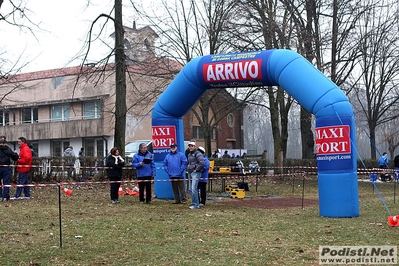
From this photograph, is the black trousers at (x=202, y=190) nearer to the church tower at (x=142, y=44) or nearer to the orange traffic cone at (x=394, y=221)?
the orange traffic cone at (x=394, y=221)

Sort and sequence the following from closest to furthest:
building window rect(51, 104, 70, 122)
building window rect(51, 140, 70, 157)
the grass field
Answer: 1. the grass field
2. building window rect(51, 104, 70, 122)
3. building window rect(51, 140, 70, 157)

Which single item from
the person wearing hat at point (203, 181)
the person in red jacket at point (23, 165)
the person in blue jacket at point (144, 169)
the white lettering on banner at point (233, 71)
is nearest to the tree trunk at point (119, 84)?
the person in red jacket at point (23, 165)

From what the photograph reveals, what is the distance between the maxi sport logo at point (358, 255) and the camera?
26.8ft

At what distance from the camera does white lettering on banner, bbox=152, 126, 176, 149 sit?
59.1ft

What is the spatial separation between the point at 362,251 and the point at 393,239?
1.42 metres

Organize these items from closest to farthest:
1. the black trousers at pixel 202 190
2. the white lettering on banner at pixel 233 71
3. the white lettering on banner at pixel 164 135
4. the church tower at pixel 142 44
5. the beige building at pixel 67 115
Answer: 1. the white lettering on banner at pixel 233 71
2. the black trousers at pixel 202 190
3. the white lettering on banner at pixel 164 135
4. the church tower at pixel 142 44
5. the beige building at pixel 67 115

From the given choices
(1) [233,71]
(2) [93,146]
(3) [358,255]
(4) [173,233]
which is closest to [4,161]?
(1) [233,71]

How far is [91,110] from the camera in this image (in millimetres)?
44031

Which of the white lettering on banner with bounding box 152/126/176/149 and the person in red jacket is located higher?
the white lettering on banner with bounding box 152/126/176/149

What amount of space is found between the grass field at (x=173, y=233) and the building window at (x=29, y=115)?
3204cm

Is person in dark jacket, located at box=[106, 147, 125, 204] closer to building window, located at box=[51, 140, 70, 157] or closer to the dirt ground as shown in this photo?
the dirt ground

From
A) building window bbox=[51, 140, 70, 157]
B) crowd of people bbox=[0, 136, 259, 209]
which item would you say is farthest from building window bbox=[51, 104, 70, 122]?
crowd of people bbox=[0, 136, 259, 209]

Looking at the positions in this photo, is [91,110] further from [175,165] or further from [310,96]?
[310,96]

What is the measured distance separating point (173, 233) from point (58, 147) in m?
37.6
